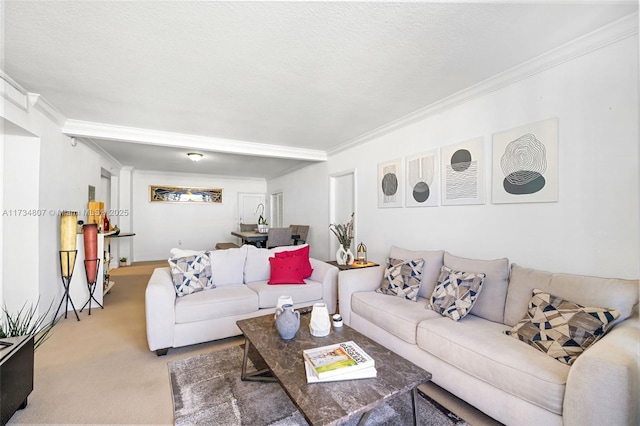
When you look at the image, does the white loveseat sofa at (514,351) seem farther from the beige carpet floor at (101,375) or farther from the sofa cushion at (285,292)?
the beige carpet floor at (101,375)

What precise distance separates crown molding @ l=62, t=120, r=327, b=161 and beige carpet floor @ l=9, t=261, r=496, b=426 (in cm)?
228

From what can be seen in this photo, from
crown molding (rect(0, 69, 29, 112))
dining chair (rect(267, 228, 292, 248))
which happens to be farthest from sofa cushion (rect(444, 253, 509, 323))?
crown molding (rect(0, 69, 29, 112))

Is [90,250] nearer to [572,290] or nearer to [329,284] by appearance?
[329,284]

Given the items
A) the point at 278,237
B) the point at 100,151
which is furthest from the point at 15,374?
the point at 100,151

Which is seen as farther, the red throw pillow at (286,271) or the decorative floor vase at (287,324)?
the red throw pillow at (286,271)

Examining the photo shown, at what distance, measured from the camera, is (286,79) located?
240 centimetres

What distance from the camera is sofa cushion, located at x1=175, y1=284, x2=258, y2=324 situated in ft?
8.13

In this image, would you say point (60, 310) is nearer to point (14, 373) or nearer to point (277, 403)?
point (14, 373)

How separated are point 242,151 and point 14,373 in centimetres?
346

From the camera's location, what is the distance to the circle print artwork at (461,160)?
272 cm

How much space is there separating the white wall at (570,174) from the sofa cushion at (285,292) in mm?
1381

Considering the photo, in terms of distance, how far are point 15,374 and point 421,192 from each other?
3548mm

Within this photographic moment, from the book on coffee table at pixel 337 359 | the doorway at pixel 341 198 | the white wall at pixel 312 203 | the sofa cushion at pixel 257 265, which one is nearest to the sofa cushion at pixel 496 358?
the book on coffee table at pixel 337 359

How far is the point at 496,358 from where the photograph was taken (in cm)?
153
